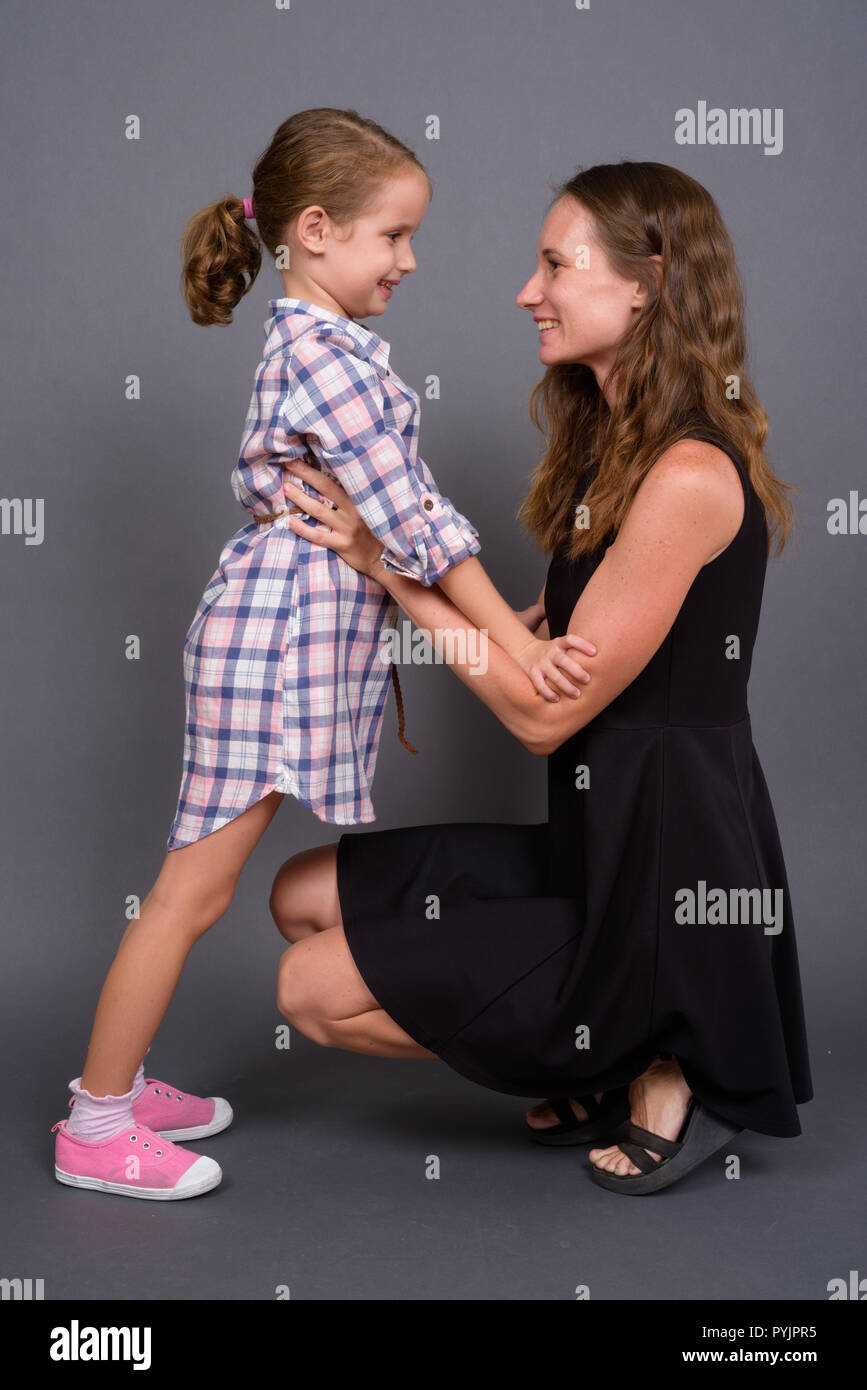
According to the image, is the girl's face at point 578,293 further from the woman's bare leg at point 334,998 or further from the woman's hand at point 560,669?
the woman's bare leg at point 334,998

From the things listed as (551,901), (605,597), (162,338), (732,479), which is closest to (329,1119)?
(551,901)

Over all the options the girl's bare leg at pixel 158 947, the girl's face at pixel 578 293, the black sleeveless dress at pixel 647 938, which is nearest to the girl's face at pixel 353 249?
the girl's face at pixel 578 293

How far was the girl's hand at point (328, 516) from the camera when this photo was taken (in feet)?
7.89

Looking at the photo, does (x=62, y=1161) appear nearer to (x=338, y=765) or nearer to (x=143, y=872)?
(x=338, y=765)

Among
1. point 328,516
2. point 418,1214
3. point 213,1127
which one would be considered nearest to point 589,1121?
point 418,1214

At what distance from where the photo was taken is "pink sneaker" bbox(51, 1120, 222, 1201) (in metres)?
2.44

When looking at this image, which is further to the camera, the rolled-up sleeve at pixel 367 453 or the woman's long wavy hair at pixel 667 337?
the woman's long wavy hair at pixel 667 337

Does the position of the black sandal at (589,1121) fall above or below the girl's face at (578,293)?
below

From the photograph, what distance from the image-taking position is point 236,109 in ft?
11.2

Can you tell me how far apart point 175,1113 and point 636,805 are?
1009 millimetres

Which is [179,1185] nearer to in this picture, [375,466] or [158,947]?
[158,947]

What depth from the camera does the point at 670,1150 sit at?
97.8 inches

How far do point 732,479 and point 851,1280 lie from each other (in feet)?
4.01

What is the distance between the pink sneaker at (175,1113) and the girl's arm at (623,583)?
36.6 inches
